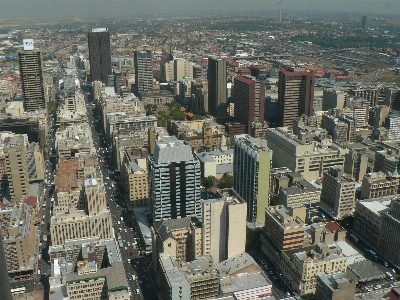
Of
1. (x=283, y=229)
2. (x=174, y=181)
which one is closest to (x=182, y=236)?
(x=174, y=181)

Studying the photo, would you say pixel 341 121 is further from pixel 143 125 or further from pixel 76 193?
pixel 76 193

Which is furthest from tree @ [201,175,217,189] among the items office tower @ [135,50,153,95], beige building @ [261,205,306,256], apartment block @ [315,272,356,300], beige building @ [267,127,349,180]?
office tower @ [135,50,153,95]

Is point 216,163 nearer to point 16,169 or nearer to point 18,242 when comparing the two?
point 16,169

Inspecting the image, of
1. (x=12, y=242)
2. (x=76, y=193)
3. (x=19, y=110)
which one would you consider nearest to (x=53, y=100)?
(x=19, y=110)

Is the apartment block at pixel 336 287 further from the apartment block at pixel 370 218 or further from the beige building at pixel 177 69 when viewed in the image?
the beige building at pixel 177 69

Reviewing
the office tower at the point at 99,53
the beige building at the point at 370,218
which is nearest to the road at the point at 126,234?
the beige building at the point at 370,218

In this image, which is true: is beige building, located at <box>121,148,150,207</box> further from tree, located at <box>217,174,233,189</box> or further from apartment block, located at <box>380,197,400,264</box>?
apartment block, located at <box>380,197,400,264</box>
